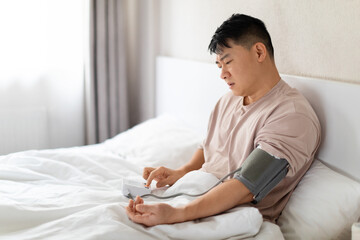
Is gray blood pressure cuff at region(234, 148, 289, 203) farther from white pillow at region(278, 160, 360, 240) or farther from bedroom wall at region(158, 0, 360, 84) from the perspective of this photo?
bedroom wall at region(158, 0, 360, 84)

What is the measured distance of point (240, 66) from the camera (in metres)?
1.49

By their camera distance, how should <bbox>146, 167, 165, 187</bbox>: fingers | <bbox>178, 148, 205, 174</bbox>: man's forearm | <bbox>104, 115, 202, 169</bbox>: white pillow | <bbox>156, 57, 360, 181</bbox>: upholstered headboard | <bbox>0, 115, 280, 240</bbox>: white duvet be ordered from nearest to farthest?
<bbox>0, 115, 280, 240</bbox>: white duvet
<bbox>156, 57, 360, 181</bbox>: upholstered headboard
<bbox>146, 167, 165, 187</bbox>: fingers
<bbox>178, 148, 205, 174</bbox>: man's forearm
<bbox>104, 115, 202, 169</bbox>: white pillow

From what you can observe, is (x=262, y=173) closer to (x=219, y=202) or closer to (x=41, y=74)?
(x=219, y=202)

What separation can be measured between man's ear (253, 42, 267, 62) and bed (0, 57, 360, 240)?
192mm

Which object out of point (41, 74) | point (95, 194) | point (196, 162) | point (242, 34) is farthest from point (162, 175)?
point (41, 74)

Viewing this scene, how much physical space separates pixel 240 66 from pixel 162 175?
0.54 meters

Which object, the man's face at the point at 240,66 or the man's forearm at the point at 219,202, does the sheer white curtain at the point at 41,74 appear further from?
the man's forearm at the point at 219,202

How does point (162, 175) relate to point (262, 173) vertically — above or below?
below

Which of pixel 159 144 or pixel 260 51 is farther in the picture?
pixel 159 144

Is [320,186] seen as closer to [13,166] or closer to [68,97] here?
[13,166]

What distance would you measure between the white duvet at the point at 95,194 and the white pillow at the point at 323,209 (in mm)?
165

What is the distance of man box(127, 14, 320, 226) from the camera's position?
1274mm

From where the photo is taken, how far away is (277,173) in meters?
1.28

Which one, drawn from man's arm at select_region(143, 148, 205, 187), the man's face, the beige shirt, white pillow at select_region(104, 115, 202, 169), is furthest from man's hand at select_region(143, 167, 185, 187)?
A: the man's face
